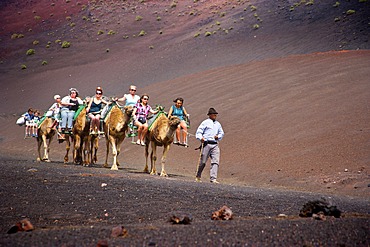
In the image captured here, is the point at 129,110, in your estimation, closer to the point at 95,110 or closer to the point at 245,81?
the point at 95,110

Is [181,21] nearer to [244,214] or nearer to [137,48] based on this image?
[137,48]

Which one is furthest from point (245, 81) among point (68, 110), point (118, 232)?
point (118, 232)

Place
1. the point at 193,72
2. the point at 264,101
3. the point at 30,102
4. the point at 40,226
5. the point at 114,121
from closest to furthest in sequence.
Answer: the point at 40,226 → the point at 114,121 → the point at 264,101 → the point at 193,72 → the point at 30,102

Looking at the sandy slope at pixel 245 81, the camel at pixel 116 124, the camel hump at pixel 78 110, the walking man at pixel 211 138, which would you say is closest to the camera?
the walking man at pixel 211 138

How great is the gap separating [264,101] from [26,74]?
4697 cm

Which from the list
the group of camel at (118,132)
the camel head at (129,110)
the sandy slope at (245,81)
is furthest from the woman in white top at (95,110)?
the sandy slope at (245,81)

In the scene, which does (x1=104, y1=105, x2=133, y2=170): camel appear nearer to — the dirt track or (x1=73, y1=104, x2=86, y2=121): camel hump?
(x1=73, y1=104, x2=86, y2=121): camel hump

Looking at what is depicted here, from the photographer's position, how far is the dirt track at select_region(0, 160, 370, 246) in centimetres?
695

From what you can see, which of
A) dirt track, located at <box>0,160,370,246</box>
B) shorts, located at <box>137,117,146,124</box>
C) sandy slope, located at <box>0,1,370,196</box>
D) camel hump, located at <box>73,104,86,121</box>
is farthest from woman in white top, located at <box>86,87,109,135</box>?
dirt track, located at <box>0,160,370,246</box>

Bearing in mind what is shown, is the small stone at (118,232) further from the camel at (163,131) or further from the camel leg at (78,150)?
the camel leg at (78,150)

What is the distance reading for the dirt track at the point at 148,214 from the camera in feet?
22.8

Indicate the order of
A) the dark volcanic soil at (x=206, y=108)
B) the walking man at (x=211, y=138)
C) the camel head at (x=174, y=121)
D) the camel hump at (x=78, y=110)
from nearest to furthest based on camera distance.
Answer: the dark volcanic soil at (x=206, y=108) < the walking man at (x=211, y=138) < the camel head at (x=174, y=121) < the camel hump at (x=78, y=110)

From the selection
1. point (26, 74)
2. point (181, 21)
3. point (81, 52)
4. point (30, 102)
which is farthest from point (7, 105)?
point (181, 21)

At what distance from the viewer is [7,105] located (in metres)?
63.2
